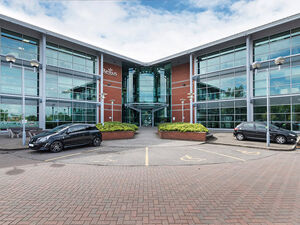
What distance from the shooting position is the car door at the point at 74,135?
31.3ft

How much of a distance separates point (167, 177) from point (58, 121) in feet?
76.7

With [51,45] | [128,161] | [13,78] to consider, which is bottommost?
[128,161]

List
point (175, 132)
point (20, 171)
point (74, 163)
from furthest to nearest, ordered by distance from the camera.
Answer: point (175, 132) < point (74, 163) < point (20, 171)

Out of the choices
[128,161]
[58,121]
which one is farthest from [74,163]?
[58,121]

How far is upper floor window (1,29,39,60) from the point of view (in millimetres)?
20047

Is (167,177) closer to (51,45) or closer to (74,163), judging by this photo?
(74,163)

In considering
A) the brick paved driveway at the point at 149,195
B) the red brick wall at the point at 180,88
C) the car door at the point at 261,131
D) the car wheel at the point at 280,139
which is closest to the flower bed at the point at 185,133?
the car door at the point at 261,131

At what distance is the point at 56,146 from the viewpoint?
29.5ft

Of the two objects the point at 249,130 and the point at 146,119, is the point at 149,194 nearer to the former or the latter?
the point at 249,130

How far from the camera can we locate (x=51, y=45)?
23625 millimetres

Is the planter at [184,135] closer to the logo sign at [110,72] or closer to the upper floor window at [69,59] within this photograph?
the upper floor window at [69,59]

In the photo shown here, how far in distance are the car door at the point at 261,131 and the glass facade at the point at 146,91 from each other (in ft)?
71.4

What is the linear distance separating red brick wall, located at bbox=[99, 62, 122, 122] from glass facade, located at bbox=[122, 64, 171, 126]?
4.54 ft

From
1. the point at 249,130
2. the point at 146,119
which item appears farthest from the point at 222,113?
the point at 146,119
